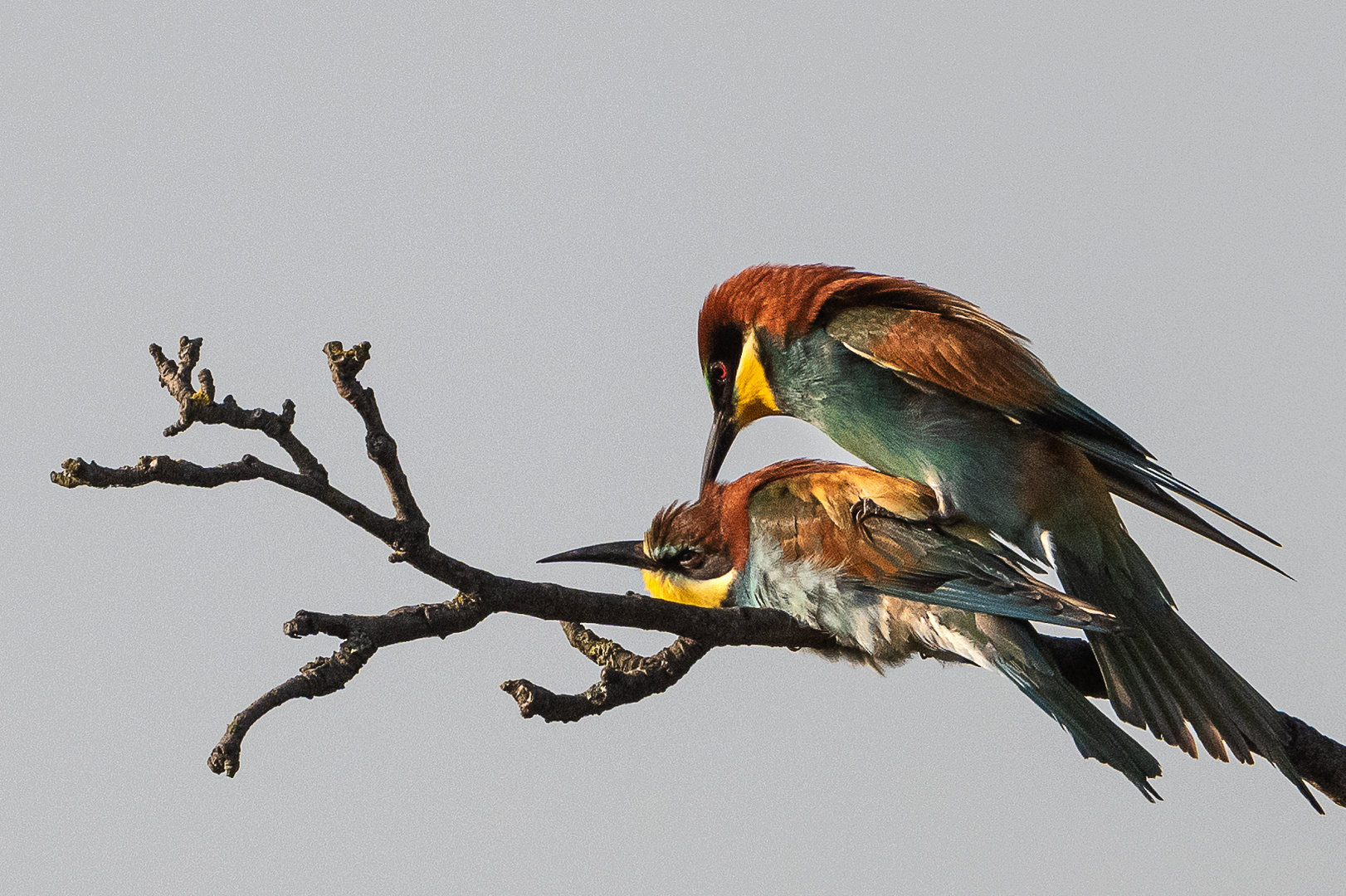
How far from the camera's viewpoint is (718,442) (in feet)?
10.2

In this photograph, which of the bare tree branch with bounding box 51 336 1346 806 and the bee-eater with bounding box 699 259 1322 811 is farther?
the bee-eater with bounding box 699 259 1322 811

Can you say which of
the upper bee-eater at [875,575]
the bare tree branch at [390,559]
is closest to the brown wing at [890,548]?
the upper bee-eater at [875,575]

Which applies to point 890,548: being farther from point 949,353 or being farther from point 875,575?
point 949,353

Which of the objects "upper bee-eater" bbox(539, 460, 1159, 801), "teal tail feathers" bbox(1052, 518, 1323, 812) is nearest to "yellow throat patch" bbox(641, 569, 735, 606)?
"upper bee-eater" bbox(539, 460, 1159, 801)

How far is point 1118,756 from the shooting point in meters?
2.24

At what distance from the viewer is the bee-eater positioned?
2.63m

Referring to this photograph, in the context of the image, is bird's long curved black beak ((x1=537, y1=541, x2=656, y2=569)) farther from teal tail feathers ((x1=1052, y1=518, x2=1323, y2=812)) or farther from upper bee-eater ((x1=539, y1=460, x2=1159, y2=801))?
teal tail feathers ((x1=1052, y1=518, x2=1323, y2=812))

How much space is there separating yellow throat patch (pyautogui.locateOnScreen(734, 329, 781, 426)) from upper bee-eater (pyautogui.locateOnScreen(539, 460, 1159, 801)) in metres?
0.15

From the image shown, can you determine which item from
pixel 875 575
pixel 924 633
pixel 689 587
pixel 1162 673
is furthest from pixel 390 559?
pixel 1162 673

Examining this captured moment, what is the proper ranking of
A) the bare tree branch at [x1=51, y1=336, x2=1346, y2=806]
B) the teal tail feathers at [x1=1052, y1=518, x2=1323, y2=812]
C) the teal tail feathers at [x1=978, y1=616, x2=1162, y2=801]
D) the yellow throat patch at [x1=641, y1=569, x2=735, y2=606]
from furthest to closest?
the yellow throat patch at [x1=641, y1=569, x2=735, y2=606], the teal tail feathers at [x1=1052, y1=518, x2=1323, y2=812], the teal tail feathers at [x1=978, y1=616, x2=1162, y2=801], the bare tree branch at [x1=51, y1=336, x2=1346, y2=806]

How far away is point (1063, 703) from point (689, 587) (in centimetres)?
84

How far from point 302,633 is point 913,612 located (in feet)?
4.17

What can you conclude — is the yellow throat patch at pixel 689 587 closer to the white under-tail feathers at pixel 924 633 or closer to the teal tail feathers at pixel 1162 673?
the white under-tail feathers at pixel 924 633

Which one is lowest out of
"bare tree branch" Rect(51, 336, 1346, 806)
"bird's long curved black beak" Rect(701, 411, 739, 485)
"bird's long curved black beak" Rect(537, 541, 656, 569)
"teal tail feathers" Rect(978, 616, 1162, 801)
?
"teal tail feathers" Rect(978, 616, 1162, 801)
